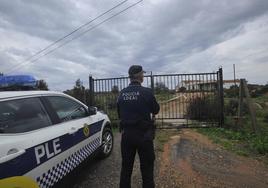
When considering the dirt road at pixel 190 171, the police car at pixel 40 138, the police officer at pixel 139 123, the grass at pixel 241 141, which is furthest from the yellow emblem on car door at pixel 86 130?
the grass at pixel 241 141

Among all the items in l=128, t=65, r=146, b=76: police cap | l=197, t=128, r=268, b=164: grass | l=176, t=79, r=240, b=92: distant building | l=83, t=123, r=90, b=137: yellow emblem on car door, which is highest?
l=176, t=79, r=240, b=92: distant building

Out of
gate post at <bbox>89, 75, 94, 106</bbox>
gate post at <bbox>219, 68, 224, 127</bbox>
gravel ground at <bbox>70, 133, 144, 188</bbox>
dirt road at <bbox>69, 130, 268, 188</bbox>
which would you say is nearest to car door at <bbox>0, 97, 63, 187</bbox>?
gravel ground at <bbox>70, 133, 144, 188</bbox>

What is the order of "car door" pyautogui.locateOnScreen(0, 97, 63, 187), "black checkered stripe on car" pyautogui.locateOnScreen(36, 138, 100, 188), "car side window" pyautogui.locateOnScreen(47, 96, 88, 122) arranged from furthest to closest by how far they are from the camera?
"car side window" pyautogui.locateOnScreen(47, 96, 88, 122) → "black checkered stripe on car" pyautogui.locateOnScreen(36, 138, 100, 188) → "car door" pyautogui.locateOnScreen(0, 97, 63, 187)

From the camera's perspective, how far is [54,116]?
3861mm

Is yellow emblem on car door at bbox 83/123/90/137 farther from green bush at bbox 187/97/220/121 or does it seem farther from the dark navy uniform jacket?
green bush at bbox 187/97/220/121

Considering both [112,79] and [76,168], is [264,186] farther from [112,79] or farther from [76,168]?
[112,79]

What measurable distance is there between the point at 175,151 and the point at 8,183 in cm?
465

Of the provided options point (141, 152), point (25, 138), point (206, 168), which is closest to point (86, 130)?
point (141, 152)

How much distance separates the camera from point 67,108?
4531mm

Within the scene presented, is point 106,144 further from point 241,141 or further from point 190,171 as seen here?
point 241,141

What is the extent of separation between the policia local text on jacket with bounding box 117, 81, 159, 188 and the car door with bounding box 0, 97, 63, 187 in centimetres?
94

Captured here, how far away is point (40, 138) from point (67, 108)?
135 cm

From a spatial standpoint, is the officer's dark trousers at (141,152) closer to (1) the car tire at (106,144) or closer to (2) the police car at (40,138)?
(2) the police car at (40,138)

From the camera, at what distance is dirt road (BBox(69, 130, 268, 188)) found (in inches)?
182
